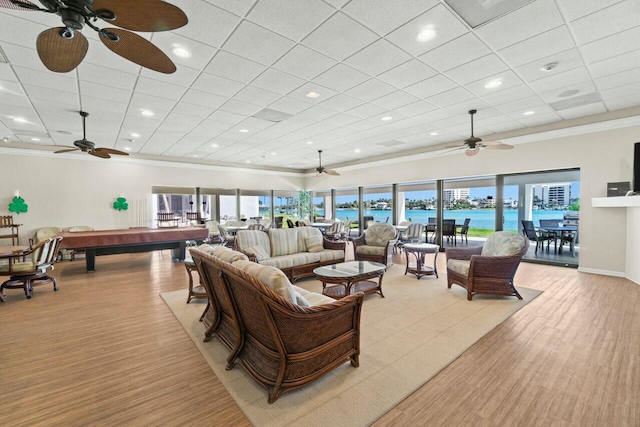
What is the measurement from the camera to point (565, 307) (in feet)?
12.6

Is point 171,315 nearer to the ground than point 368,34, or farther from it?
Answer: nearer to the ground

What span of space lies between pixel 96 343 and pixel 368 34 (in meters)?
4.28

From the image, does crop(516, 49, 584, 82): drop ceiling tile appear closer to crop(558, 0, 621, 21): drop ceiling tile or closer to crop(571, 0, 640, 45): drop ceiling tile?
crop(571, 0, 640, 45): drop ceiling tile

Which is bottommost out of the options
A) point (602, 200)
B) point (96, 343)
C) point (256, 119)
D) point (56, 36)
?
point (96, 343)

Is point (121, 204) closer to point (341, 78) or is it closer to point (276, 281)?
point (341, 78)

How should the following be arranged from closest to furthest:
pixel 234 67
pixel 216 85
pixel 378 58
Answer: pixel 378 58
pixel 234 67
pixel 216 85

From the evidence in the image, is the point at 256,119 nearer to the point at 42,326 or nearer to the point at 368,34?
the point at 368,34

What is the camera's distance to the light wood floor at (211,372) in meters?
1.91

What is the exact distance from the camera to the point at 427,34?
289 cm

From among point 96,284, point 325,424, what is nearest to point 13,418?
point 325,424

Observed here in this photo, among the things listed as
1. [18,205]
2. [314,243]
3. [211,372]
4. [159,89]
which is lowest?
[211,372]

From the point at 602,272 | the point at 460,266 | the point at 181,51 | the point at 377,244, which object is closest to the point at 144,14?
the point at 181,51

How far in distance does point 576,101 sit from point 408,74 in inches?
135

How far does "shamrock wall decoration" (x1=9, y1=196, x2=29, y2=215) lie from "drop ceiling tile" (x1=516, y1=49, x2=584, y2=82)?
431 inches
